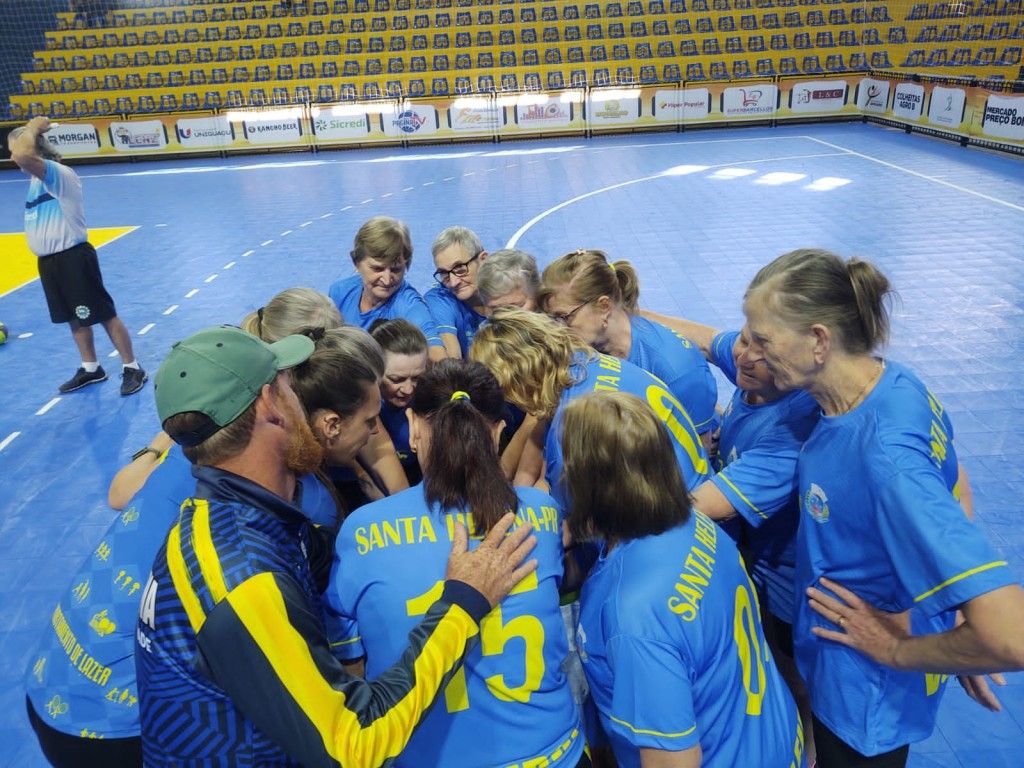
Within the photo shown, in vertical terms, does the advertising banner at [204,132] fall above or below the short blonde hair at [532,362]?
below

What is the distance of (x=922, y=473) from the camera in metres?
1.81

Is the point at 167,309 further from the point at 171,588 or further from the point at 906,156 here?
the point at 906,156

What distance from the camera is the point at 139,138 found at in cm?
2136

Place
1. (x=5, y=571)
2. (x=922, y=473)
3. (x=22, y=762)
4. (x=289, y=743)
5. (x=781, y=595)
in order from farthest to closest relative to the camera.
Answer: (x=5, y=571)
(x=22, y=762)
(x=781, y=595)
(x=922, y=473)
(x=289, y=743)

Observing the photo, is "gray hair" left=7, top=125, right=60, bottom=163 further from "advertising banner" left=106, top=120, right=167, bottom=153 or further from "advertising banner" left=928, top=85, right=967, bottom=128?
"advertising banner" left=928, top=85, right=967, bottom=128

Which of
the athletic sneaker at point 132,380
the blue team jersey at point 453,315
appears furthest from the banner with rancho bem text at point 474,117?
the blue team jersey at point 453,315

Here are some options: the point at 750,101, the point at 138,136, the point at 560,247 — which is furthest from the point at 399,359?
the point at 138,136

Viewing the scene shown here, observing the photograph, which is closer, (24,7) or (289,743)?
(289,743)

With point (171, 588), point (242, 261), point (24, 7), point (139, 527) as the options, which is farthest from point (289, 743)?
point (24, 7)

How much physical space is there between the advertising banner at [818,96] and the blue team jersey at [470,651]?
23329mm

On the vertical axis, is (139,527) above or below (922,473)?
below

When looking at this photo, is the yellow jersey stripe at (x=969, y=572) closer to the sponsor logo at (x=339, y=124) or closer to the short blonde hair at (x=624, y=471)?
the short blonde hair at (x=624, y=471)

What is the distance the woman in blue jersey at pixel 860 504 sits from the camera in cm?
183

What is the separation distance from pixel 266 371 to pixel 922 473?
5.52 ft
